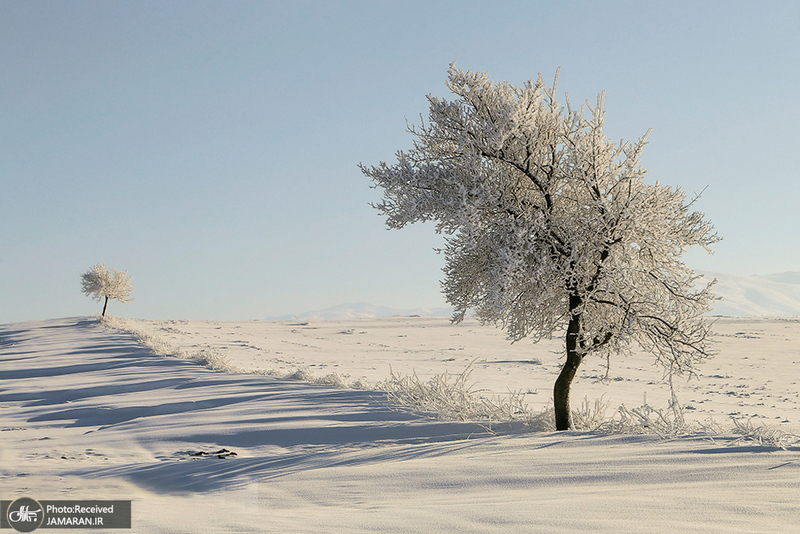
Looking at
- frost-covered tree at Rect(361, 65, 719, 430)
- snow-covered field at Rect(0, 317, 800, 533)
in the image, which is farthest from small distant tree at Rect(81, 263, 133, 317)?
frost-covered tree at Rect(361, 65, 719, 430)

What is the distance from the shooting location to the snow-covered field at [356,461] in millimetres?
2986

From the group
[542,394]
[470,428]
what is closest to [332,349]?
[542,394]

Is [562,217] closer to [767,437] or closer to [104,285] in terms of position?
[767,437]

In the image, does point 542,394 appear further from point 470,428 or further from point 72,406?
point 72,406

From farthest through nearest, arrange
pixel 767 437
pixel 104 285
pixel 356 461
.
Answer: pixel 104 285, pixel 356 461, pixel 767 437

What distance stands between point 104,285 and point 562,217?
36727 mm

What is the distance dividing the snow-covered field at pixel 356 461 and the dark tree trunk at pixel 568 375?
63cm

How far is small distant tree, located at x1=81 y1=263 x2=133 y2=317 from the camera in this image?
36.9 meters

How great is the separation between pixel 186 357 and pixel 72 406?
6.51 metres

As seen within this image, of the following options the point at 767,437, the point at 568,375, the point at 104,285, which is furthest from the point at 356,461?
the point at 104,285

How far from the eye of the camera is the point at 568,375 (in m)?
7.21

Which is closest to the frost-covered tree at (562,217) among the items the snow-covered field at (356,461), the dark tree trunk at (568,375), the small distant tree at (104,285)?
the dark tree trunk at (568,375)

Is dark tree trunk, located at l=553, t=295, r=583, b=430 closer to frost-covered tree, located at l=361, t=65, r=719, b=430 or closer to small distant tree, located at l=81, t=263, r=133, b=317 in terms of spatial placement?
frost-covered tree, located at l=361, t=65, r=719, b=430

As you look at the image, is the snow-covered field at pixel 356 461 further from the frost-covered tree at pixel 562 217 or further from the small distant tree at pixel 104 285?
the small distant tree at pixel 104 285
